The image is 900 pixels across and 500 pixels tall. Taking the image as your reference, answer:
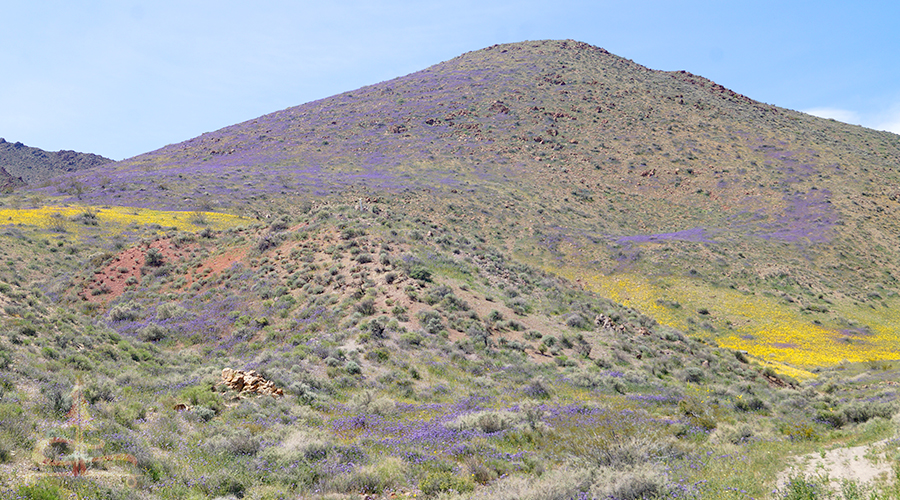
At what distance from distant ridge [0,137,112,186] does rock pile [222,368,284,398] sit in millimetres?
126543

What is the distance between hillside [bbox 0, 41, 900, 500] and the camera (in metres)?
7.09

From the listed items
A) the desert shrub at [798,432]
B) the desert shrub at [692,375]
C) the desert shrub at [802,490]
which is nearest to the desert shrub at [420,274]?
the desert shrub at [692,375]

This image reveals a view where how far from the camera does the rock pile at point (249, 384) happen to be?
1093 cm

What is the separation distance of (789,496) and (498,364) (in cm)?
965

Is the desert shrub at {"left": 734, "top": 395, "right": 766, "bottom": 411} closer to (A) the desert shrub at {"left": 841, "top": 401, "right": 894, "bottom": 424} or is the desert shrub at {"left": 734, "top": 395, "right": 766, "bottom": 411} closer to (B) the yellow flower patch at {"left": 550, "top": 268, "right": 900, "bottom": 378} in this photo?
(A) the desert shrub at {"left": 841, "top": 401, "right": 894, "bottom": 424}

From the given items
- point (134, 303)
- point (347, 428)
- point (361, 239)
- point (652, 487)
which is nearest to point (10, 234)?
point (134, 303)

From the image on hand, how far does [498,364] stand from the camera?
14.9m

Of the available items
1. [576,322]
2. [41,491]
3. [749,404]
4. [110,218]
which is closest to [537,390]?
[749,404]

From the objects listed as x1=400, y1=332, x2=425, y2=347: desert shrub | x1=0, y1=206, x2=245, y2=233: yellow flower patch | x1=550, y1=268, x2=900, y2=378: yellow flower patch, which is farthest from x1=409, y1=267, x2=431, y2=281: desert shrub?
x1=0, y1=206, x2=245, y2=233: yellow flower patch

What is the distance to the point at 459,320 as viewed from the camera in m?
17.4

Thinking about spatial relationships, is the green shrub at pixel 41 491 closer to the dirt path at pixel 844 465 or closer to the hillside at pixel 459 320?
the hillside at pixel 459 320

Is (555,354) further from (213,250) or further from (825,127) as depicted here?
(825,127)

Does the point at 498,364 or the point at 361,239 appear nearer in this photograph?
the point at 498,364

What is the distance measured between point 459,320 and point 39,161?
482ft
